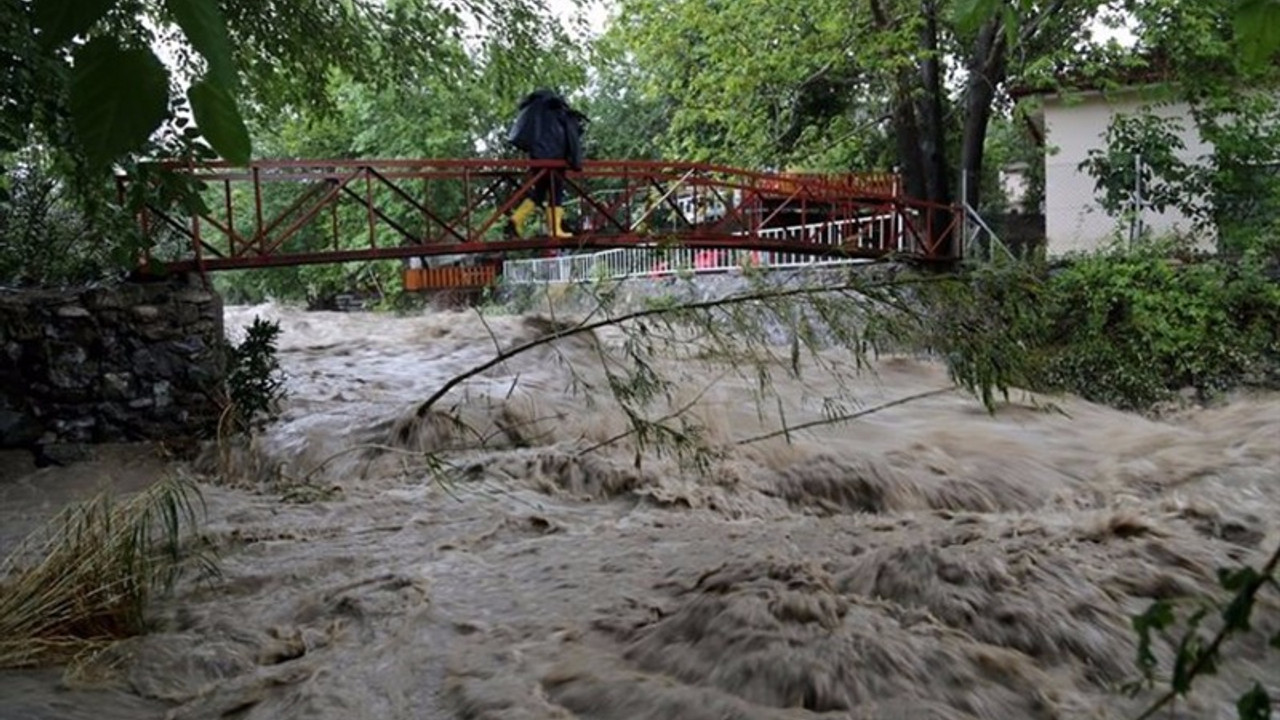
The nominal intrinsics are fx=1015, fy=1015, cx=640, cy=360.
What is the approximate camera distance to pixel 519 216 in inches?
365

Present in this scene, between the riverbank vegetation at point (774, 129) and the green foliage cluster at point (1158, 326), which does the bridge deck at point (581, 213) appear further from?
the green foliage cluster at point (1158, 326)

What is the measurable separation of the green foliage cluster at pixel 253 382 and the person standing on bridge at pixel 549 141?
8.06ft

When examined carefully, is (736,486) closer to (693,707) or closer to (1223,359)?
(693,707)

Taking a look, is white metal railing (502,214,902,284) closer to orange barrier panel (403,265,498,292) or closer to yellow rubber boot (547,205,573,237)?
orange barrier panel (403,265,498,292)

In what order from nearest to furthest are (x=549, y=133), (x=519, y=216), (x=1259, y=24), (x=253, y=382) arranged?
(x=1259, y=24) → (x=253, y=382) → (x=549, y=133) → (x=519, y=216)

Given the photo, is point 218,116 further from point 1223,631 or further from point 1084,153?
point 1084,153

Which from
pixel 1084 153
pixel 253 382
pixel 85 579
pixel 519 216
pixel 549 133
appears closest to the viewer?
pixel 85 579

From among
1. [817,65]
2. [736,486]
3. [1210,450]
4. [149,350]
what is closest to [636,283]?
[736,486]

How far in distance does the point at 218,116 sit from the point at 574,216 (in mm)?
9732

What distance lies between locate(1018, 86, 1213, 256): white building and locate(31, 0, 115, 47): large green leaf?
12871 mm

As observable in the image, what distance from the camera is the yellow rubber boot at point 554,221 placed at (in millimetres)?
9078

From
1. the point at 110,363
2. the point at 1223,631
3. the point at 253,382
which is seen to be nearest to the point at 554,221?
the point at 253,382

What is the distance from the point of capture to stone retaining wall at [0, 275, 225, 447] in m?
6.89

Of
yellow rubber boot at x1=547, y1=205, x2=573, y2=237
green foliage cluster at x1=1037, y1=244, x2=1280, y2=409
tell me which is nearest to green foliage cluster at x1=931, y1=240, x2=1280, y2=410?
green foliage cluster at x1=1037, y1=244, x2=1280, y2=409
